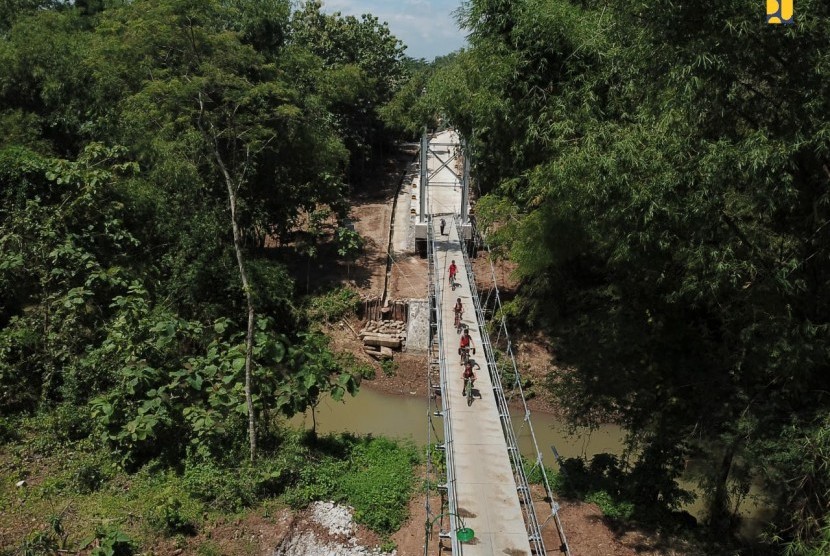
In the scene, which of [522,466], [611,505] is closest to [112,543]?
[522,466]

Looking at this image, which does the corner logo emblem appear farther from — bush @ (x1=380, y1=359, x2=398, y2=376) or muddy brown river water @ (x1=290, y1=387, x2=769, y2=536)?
bush @ (x1=380, y1=359, x2=398, y2=376)

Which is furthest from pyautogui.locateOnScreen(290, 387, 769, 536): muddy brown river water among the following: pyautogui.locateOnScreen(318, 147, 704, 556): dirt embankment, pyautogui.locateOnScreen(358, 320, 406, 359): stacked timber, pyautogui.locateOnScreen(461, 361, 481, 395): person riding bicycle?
pyautogui.locateOnScreen(461, 361, 481, 395): person riding bicycle

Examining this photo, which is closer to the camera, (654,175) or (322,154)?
(654,175)

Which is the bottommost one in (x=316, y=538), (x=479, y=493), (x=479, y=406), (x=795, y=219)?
(x=316, y=538)

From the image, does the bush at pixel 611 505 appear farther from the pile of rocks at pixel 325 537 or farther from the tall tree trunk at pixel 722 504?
the pile of rocks at pixel 325 537

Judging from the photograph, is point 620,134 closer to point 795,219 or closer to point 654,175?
point 654,175

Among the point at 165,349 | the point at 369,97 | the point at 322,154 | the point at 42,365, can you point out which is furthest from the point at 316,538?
the point at 369,97
